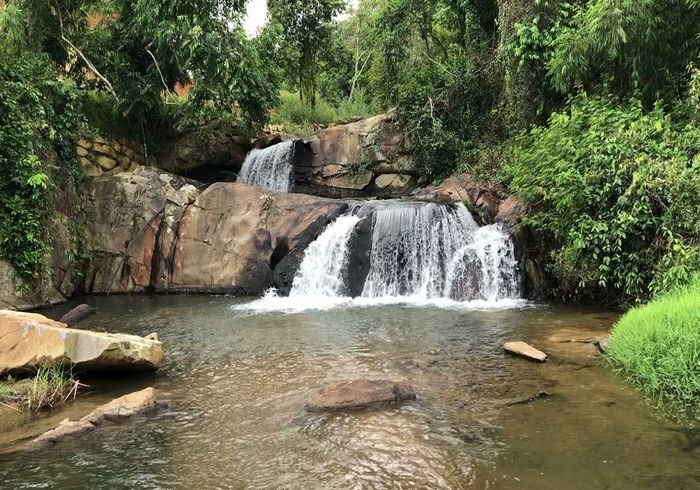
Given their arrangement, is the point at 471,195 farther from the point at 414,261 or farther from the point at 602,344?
the point at 602,344

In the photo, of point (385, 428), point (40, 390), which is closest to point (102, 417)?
point (40, 390)

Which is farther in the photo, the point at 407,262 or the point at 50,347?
the point at 407,262

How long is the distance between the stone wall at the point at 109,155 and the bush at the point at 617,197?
12.3 meters

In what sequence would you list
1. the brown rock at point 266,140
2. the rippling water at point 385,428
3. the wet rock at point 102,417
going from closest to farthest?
the rippling water at point 385,428
the wet rock at point 102,417
the brown rock at point 266,140

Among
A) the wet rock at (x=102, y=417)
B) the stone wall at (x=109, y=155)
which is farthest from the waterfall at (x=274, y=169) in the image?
the wet rock at (x=102, y=417)

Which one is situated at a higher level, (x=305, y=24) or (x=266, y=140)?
(x=305, y=24)

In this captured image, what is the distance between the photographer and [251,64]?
14594mm

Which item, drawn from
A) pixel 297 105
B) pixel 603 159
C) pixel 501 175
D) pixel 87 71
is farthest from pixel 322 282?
pixel 297 105

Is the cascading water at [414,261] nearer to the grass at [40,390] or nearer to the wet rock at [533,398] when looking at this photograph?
the wet rock at [533,398]

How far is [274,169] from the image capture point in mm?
18047

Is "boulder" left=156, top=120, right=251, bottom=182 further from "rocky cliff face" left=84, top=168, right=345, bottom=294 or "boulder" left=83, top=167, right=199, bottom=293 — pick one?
"boulder" left=83, top=167, right=199, bottom=293

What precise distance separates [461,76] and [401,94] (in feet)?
6.35

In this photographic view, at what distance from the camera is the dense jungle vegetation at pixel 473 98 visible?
8031mm

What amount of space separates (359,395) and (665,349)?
9.90 ft
